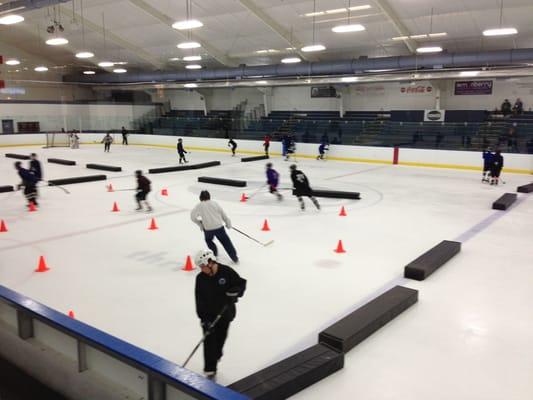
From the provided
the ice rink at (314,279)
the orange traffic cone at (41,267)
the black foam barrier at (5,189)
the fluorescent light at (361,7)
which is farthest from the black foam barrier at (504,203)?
the black foam barrier at (5,189)

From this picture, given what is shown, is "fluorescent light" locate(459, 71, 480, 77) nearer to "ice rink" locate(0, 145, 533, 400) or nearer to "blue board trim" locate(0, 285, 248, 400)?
"ice rink" locate(0, 145, 533, 400)

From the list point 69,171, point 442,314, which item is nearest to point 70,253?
point 442,314

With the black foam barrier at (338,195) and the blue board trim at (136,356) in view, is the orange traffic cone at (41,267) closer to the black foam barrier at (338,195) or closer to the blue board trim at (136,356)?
the blue board trim at (136,356)

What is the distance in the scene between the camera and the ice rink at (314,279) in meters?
4.46

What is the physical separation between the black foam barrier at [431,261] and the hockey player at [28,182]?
9.57m

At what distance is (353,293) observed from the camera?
6.31 m

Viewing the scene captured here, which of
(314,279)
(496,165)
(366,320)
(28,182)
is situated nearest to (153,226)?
(28,182)

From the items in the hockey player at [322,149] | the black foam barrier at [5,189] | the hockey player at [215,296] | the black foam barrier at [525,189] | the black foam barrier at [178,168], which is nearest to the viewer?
the hockey player at [215,296]

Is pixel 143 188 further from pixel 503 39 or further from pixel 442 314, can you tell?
pixel 503 39

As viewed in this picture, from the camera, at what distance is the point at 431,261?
283 inches

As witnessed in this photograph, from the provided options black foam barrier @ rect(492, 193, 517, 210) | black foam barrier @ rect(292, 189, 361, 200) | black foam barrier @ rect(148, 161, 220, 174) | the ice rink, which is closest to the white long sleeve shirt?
the ice rink

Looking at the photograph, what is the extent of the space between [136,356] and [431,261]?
5370 millimetres

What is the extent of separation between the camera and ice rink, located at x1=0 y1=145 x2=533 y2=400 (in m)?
4.46

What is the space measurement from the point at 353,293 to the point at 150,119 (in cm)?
3087
